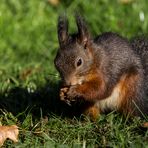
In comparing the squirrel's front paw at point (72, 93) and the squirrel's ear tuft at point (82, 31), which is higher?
the squirrel's ear tuft at point (82, 31)

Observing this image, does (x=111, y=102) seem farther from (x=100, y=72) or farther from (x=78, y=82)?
(x=78, y=82)

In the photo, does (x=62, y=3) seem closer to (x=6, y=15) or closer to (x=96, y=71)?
(x=6, y=15)

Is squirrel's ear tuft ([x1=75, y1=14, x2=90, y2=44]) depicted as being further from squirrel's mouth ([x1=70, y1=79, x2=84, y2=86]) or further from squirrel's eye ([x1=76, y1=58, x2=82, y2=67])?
squirrel's mouth ([x1=70, y1=79, x2=84, y2=86])

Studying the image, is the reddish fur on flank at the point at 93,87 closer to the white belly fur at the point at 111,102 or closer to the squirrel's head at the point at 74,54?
the squirrel's head at the point at 74,54

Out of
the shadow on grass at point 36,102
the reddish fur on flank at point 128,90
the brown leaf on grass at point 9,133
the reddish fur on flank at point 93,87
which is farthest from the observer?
the shadow on grass at point 36,102

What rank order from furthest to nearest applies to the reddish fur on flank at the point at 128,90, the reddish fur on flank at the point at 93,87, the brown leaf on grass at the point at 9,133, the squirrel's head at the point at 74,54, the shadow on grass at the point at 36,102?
1. the shadow on grass at the point at 36,102
2. the reddish fur on flank at the point at 128,90
3. the reddish fur on flank at the point at 93,87
4. the squirrel's head at the point at 74,54
5. the brown leaf on grass at the point at 9,133

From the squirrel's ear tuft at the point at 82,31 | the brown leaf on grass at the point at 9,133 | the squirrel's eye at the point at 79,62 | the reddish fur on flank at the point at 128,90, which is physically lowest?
the brown leaf on grass at the point at 9,133

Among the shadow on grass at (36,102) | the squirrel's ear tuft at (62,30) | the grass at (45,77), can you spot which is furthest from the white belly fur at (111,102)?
the squirrel's ear tuft at (62,30)
